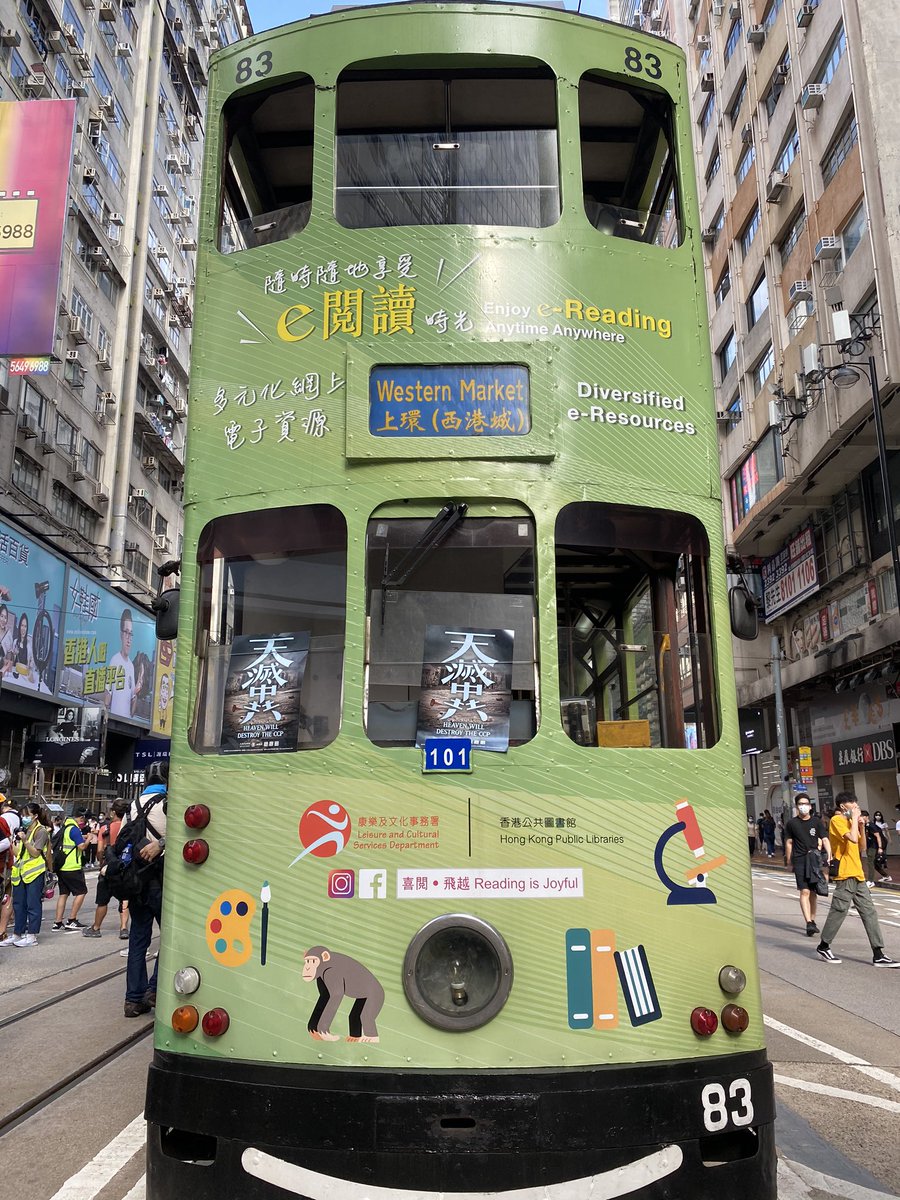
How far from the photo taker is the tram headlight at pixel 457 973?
3.50 metres

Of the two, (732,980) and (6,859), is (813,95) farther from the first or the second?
(732,980)

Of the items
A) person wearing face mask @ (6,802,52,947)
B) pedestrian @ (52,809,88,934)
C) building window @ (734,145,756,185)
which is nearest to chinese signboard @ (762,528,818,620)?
building window @ (734,145,756,185)

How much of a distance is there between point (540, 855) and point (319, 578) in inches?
54.8

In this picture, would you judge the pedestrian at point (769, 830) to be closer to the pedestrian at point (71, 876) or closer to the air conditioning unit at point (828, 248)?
the air conditioning unit at point (828, 248)

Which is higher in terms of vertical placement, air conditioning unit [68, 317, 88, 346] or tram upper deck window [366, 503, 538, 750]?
air conditioning unit [68, 317, 88, 346]

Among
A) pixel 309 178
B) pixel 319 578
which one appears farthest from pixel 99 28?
pixel 319 578

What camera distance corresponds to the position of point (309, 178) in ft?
17.5

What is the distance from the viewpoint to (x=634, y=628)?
14.7 feet

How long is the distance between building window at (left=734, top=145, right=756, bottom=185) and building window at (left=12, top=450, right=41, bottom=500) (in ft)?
85.5

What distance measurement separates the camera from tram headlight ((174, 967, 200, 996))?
3652 millimetres

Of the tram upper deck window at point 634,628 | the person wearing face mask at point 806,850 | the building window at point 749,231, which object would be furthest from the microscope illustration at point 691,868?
the building window at point 749,231

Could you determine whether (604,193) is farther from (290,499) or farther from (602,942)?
(602,942)

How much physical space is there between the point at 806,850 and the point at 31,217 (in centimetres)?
1552

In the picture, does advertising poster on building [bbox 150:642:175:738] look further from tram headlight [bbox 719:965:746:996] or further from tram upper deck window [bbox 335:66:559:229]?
tram headlight [bbox 719:965:746:996]
